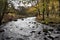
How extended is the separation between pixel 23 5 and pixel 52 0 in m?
14.1

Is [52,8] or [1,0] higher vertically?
[1,0]

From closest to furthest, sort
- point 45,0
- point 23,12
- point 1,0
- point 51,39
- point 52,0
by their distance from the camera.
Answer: point 51,39 < point 1,0 < point 45,0 < point 52,0 < point 23,12

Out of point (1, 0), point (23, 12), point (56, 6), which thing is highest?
point (1, 0)

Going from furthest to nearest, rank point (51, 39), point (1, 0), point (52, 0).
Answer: point (52, 0) → point (1, 0) → point (51, 39)

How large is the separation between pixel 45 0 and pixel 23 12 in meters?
12.8

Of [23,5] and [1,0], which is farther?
[23,5]

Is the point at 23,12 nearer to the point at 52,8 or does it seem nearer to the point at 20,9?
the point at 20,9

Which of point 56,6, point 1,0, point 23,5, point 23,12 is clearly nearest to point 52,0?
point 56,6

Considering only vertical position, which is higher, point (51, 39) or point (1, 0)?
point (1, 0)

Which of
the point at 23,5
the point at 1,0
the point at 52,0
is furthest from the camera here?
the point at 23,5

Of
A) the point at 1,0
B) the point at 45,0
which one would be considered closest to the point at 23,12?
the point at 45,0

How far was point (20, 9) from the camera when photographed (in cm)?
3322

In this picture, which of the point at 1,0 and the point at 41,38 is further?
the point at 1,0

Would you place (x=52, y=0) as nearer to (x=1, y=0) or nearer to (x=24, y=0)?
(x=1, y=0)
